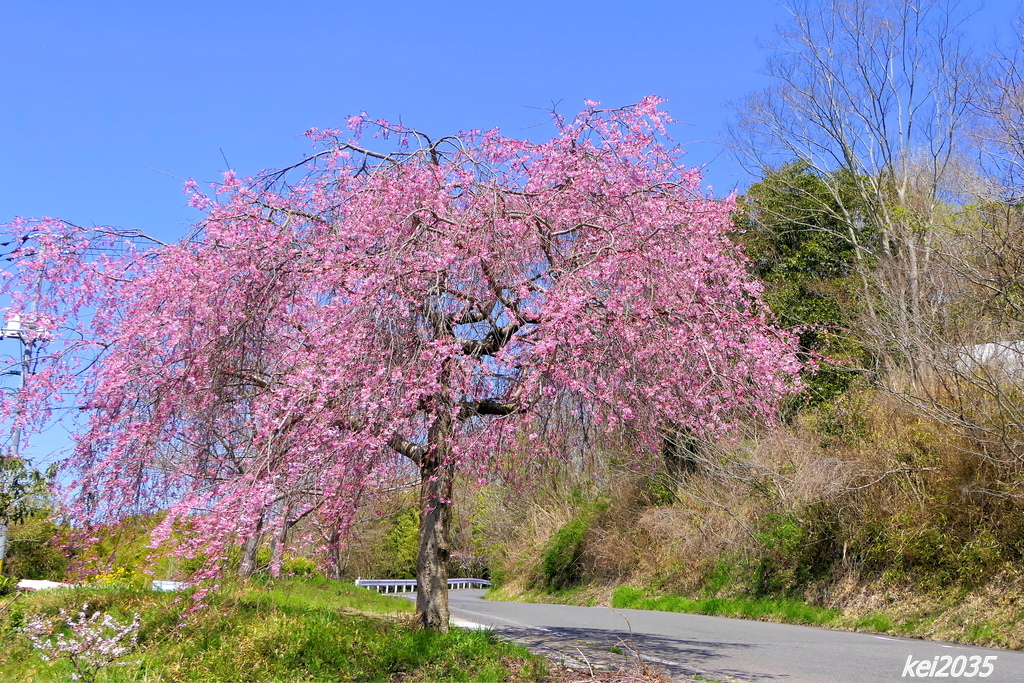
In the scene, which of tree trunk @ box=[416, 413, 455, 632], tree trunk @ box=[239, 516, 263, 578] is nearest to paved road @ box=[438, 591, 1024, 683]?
tree trunk @ box=[416, 413, 455, 632]

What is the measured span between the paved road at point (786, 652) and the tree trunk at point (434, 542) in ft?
7.20

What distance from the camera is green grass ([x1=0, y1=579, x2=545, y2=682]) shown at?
19.9 feet

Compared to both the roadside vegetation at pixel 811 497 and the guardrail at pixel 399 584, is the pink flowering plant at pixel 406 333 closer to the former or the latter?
the roadside vegetation at pixel 811 497

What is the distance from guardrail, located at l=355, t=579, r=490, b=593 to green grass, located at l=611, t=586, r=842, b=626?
30.7ft

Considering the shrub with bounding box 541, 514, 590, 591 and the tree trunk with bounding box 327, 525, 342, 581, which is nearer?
the tree trunk with bounding box 327, 525, 342, 581

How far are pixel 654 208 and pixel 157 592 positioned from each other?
7.49 m

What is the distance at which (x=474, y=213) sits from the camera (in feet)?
23.3

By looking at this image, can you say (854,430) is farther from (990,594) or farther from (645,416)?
(645,416)

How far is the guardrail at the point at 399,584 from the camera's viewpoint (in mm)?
29992

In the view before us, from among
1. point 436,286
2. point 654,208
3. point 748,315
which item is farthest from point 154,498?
point 748,315

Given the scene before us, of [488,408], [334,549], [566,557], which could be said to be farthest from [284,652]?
[566,557]

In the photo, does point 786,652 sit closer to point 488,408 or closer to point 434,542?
point 434,542

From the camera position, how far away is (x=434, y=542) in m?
7.78

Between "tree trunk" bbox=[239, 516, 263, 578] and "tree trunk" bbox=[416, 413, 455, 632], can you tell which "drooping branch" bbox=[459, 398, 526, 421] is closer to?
"tree trunk" bbox=[416, 413, 455, 632]
